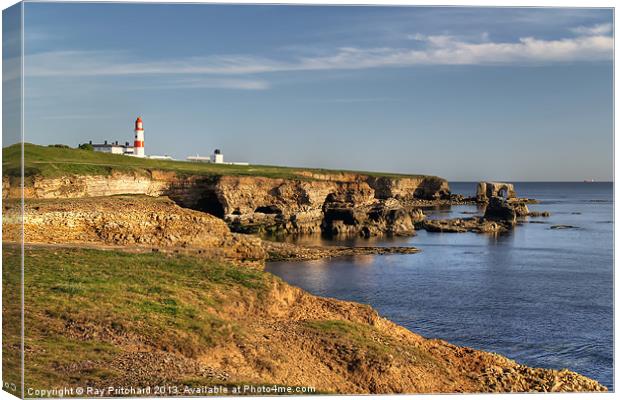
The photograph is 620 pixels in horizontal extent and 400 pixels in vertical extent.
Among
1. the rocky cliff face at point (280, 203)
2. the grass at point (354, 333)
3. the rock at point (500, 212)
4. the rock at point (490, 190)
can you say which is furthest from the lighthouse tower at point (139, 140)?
A: the rock at point (490, 190)

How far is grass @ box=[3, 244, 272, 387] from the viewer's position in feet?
35.1

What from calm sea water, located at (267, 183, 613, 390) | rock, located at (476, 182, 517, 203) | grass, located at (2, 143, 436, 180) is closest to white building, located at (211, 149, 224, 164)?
grass, located at (2, 143, 436, 180)

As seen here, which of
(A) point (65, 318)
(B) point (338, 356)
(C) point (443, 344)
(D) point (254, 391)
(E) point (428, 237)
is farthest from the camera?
(E) point (428, 237)

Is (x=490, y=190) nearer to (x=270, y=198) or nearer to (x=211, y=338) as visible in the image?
(x=270, y=198)

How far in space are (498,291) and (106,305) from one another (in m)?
22.5

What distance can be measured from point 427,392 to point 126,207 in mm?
14859

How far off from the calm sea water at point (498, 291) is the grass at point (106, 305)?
31.7 ft

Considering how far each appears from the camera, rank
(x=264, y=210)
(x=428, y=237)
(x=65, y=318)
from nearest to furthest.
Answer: (x=65, y=318)
(x=428, y=237)
(x=264, y=210)

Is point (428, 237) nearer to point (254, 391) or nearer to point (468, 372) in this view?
point (468, 372)

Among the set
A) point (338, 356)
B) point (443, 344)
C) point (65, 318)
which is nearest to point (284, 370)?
point (338, 356)

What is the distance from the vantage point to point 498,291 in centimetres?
3072

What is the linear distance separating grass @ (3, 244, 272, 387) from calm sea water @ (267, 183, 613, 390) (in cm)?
965

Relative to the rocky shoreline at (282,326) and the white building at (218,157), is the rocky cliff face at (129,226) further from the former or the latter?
the white building at (218,157)

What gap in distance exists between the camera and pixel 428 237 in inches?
2219
